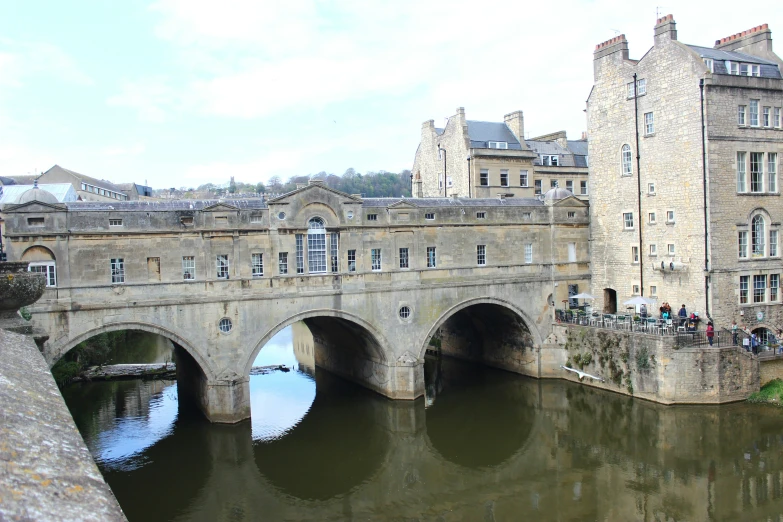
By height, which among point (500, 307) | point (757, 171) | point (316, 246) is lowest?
point (500, 307)

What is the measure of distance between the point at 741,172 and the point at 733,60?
5286mm

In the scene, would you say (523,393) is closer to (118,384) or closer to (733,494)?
(733,494)

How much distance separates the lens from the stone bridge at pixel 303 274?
23875mm

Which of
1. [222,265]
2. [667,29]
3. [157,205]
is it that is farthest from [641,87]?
[157,205]

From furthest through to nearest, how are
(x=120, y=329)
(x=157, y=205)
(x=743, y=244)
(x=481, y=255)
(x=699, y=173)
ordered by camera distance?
1. (x=481, y=255)
2. (x=743, y=244)
3. (x=699, y=173)
4. (x=157, y=205)
5. (x=120, y=329)

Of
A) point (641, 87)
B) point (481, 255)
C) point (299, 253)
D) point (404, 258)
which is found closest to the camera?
point (299, 253)

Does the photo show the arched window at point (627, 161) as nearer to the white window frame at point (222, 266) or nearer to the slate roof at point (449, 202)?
the slate roof at point (449, 202)

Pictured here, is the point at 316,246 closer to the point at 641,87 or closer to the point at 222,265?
the point at 222,265

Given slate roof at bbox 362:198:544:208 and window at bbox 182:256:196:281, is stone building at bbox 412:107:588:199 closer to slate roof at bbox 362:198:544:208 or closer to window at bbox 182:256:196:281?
slate roof at bbox 362:198:544:208

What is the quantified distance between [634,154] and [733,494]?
58.5 feet

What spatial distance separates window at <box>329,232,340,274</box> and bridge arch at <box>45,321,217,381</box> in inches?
268

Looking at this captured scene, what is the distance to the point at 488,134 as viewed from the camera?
4381 centimetres

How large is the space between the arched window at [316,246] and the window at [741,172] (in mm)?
19298

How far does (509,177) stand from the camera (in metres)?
43.3
